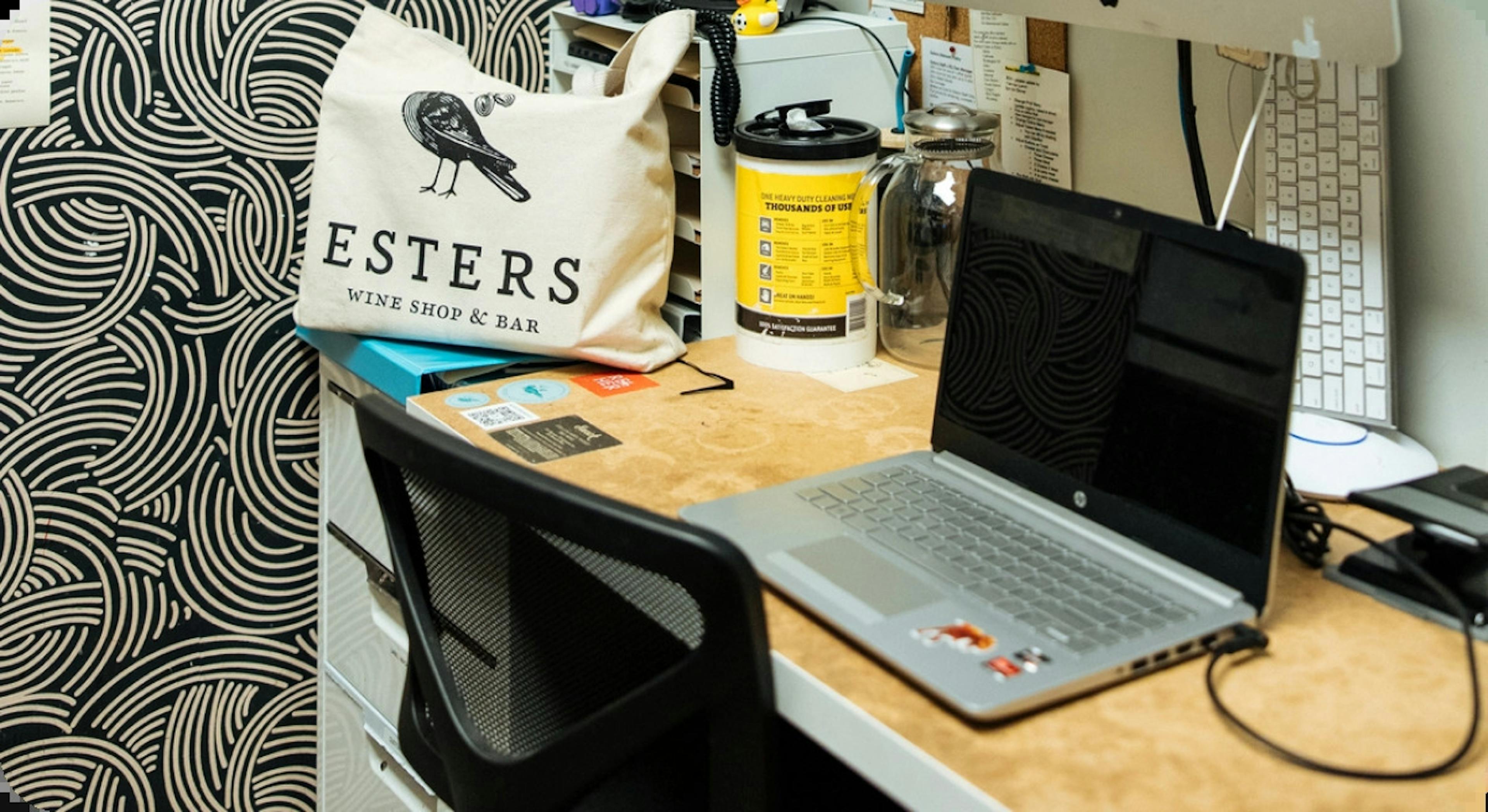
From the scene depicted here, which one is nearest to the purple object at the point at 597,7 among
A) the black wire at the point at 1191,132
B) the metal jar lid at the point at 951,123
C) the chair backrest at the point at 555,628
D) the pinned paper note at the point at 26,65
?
the metal jar lid at the point at 951,123

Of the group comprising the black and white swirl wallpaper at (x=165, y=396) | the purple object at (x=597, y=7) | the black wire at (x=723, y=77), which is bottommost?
the black and white swirl wallpaper at (x=165, y=396)

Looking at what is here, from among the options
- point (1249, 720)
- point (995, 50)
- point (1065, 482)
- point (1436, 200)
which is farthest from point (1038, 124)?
point (1249, 720)

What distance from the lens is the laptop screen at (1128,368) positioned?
0.88 metres

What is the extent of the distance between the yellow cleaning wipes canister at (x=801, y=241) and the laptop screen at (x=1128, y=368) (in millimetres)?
287

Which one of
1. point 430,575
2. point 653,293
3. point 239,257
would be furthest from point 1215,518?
point 239,257

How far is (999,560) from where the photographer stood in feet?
3.17

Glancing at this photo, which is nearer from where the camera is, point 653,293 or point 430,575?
point 430,575

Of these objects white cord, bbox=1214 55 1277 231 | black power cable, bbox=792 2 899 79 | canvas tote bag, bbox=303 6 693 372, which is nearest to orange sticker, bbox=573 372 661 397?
canvas tote bag, bbox=303 6 693 372

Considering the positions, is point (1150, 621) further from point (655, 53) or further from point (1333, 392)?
point (655, 53)

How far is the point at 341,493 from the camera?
1621mm

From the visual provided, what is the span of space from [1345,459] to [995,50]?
24.3 inches

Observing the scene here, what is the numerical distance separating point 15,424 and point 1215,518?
4.27 ft

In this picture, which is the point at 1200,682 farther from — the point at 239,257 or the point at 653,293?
the point at 239,257

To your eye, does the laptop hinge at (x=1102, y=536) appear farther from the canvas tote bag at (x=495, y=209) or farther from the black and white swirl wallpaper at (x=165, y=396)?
Result: the black and white swirl wallpaper at (x=165, y=396)
